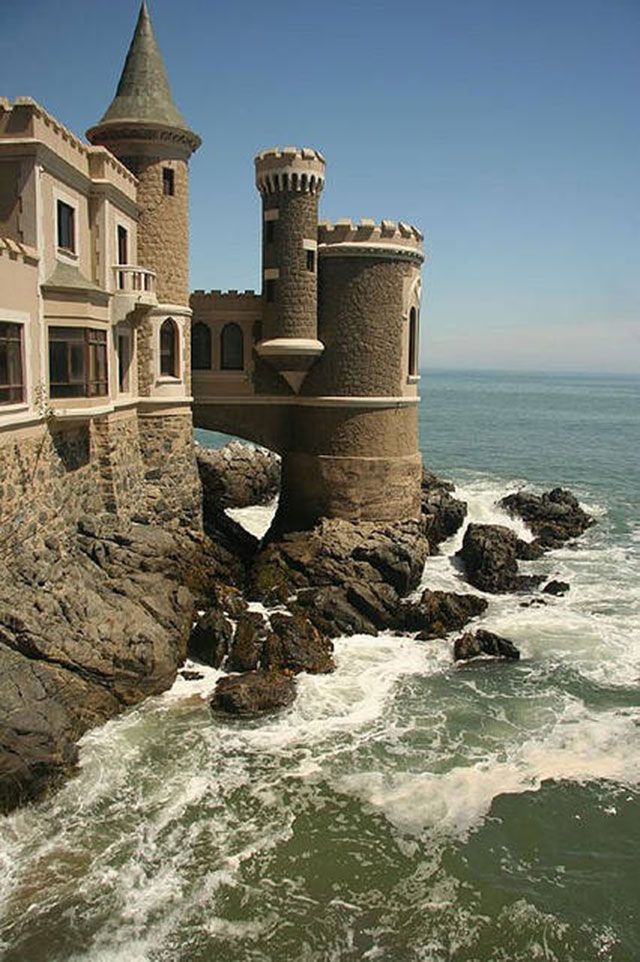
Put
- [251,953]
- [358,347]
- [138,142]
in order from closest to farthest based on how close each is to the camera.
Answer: [251,953] → [138,142] → [358,347]

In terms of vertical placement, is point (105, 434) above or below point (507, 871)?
above

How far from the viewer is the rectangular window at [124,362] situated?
81.6ft

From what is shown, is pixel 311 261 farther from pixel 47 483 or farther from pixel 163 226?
pixel 47 483

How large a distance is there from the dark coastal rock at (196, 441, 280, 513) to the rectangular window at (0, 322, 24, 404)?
20558 mm

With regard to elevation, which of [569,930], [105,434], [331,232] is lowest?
[569,930]

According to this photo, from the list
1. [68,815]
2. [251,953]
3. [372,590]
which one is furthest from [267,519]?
[251,953]

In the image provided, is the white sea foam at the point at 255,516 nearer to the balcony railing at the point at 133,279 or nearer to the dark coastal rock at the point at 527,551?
the dark coastal rock at the point at 527,551

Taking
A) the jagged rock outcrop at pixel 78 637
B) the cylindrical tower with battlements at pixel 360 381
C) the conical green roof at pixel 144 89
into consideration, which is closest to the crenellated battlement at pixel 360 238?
the cylindrical tower with battlements at pixel 360 381

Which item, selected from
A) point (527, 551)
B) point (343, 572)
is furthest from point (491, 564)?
point (343, 572)

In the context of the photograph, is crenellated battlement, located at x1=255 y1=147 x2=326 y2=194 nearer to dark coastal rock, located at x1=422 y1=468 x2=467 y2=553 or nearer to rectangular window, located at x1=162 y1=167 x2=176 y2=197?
rectangular window, located at x1=162 y1=167 x2=176 y2=197

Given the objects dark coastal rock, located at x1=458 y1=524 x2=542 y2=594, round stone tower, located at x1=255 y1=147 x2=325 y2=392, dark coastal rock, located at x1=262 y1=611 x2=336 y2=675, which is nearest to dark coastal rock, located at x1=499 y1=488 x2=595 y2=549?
dark coastal rock, located at x1=458 y1=524 x2=542 y2=594

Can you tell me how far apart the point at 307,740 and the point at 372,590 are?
27.6ft

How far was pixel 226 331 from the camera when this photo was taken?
30.5 meters

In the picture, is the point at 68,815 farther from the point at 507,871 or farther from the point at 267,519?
the point at 267,519
